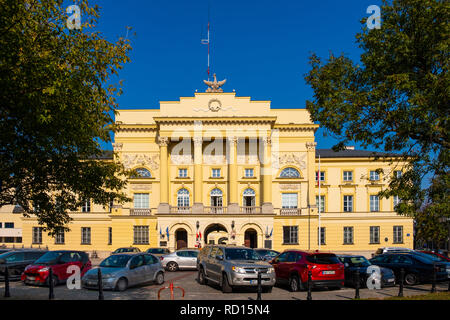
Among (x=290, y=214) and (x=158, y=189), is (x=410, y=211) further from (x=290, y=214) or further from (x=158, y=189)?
(x=158, y=189)

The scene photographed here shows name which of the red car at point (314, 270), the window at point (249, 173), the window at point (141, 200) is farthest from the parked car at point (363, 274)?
the window at point (141, 200)

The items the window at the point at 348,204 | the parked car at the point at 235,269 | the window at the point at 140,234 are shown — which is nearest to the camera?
the parked car at the point at 235,269

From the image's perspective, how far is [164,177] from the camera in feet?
158

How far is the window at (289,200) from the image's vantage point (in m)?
50.3

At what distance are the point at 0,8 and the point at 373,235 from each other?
48489 millimetres

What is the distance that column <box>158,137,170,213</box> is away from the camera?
4744cm

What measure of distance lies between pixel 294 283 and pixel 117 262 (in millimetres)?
7781

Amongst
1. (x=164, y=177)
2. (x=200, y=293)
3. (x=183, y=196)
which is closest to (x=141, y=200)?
(x=164, y=177)

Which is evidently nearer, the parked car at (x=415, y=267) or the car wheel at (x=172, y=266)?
the parked car at (x=415, y=267)

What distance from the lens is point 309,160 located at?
164ft

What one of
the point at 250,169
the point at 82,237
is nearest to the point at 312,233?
the point at 250,169

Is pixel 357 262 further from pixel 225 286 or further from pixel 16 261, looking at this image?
pixel 16 261

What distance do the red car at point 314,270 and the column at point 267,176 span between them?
1119 inches

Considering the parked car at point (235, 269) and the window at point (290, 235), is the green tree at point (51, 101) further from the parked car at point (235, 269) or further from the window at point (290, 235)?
the window at point (290, 235)
